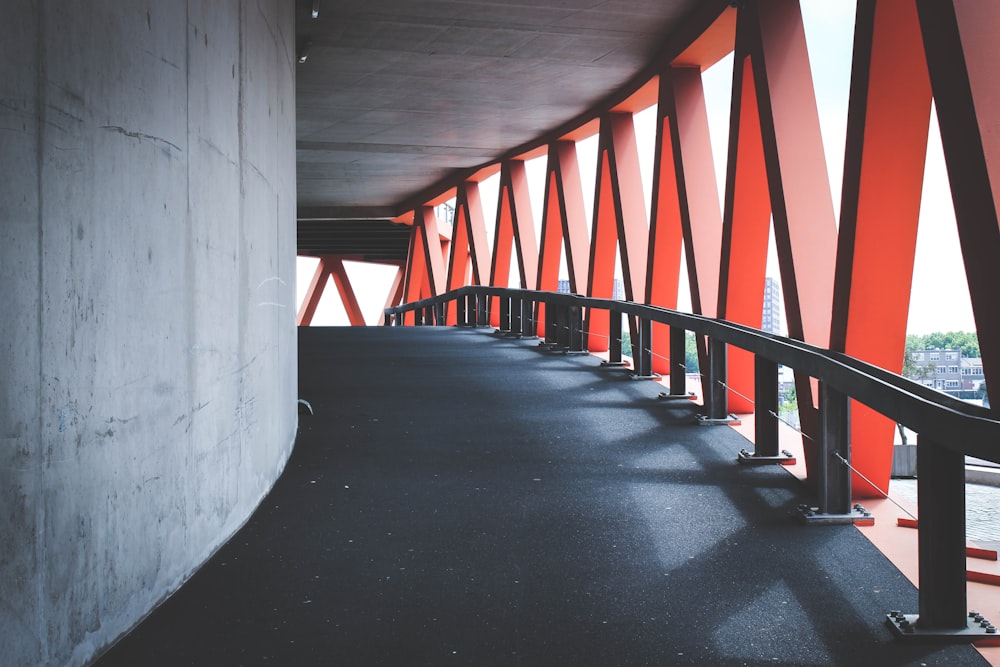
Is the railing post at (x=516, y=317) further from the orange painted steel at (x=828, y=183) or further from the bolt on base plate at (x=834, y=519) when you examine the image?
the bolt on base plate at (x=834, y=519)

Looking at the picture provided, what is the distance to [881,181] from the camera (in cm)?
639

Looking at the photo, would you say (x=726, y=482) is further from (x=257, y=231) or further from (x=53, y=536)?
(x=53, y=536)

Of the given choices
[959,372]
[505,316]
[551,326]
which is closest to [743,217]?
[551,326]

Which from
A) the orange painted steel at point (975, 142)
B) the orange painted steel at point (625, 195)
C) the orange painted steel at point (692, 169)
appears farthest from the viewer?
the orange painted steel at point (625, 195)

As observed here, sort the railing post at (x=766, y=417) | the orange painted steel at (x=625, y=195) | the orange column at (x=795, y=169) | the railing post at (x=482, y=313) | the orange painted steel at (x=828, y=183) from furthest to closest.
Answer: the railing post at (x=482, y=313), the orange painted steel at (x=625, y=195), the orange column at (x=795, y=169), the railing post at (x=766, y=417), the orange painted steel at (x=828, y=183)

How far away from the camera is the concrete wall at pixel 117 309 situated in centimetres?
250

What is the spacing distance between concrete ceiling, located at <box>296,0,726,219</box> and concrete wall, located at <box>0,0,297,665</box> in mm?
6123

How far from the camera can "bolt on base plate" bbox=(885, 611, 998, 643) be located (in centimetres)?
329

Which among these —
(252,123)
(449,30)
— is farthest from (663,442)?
(449,30)

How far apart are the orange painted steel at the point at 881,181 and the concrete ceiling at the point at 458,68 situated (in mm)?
3986

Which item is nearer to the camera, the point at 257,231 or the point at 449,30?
the point at 257,231

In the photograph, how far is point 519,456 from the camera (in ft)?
20.1

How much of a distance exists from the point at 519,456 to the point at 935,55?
3533 mm

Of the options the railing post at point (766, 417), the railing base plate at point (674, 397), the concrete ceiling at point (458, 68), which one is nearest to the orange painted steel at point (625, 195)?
the concrete ceiling at point (458, 68)
